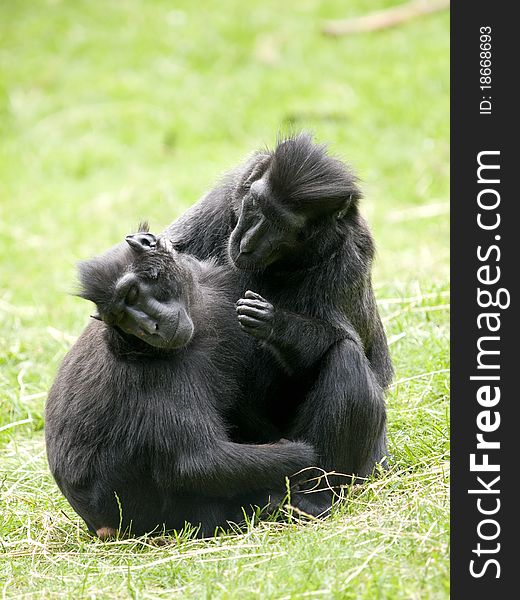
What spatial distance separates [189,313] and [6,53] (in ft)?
43.5

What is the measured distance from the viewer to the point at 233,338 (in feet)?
18.2

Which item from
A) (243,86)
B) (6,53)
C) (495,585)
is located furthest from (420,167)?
(495,585)

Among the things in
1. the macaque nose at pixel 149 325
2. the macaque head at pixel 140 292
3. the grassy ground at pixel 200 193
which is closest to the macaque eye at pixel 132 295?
the macaque head at pixel 140 292

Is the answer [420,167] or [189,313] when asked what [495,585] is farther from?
[420,167]

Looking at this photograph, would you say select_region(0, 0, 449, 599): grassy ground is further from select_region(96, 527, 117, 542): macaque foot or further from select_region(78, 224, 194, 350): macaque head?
select_region(78, 224, 194, 350): macaque head

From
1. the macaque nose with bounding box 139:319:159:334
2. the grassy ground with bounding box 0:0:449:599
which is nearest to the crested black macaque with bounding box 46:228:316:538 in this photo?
the macaque nose with bounding box 139:319:159:334

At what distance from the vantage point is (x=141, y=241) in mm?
4984

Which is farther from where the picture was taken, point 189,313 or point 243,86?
point 243,86

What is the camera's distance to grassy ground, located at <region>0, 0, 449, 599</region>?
470 cm

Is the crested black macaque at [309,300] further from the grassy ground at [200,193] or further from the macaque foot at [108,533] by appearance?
the macaque foot at [108,533]

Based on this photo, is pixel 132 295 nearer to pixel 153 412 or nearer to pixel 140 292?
pixel 140 292

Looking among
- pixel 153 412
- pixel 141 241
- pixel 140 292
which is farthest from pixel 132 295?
pixel 153 412

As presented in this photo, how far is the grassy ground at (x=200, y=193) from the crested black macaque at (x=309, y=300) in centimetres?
38

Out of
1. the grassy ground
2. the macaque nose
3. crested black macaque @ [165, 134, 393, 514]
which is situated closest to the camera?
the grassy ground
